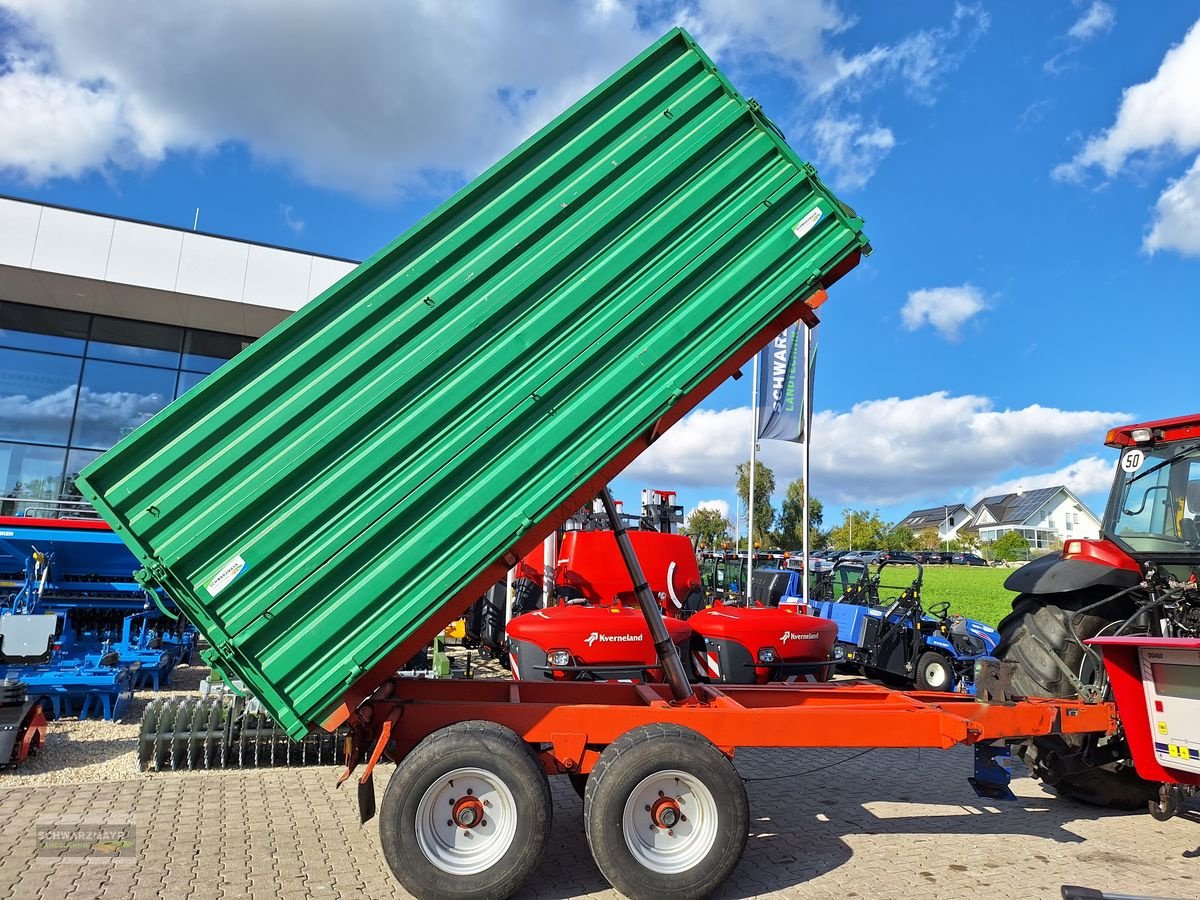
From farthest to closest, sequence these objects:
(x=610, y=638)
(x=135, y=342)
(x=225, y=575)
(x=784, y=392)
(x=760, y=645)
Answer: (x=135, y=342) → (x=784, y=392) → (x=760, y=645) → (x=610, y=638) → (x=225, y=575)

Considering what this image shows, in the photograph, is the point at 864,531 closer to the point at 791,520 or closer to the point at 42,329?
the point at 791,520

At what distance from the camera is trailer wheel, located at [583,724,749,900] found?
3625mm

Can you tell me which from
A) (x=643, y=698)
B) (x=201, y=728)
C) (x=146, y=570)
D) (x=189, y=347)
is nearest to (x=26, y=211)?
(x=189, y=347)

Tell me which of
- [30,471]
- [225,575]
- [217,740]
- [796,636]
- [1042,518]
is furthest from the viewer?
[1042,518]

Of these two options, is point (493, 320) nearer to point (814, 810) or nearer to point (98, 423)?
point (814, 810)

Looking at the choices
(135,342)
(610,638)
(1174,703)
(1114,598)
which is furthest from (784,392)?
(135,342)

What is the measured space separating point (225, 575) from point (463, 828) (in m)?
1.69

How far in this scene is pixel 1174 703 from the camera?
421cm

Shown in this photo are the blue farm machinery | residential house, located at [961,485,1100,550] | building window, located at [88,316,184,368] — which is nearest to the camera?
the blue farm machinery

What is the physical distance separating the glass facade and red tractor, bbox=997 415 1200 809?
12.9 metres

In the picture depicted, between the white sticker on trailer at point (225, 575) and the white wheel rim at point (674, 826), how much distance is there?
219 cm

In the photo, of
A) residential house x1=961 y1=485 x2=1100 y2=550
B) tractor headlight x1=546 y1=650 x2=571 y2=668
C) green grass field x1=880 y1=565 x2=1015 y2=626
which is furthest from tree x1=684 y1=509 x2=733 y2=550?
tractor headlight x1=546 y1=650 x2=571 y2=668

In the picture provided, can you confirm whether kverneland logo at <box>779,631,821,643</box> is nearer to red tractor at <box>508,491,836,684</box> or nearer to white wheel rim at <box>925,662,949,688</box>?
red tractor at <box>508,491,836,684</box>

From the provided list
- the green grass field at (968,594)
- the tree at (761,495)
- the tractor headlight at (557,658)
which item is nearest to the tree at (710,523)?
the tree at (761,495)
